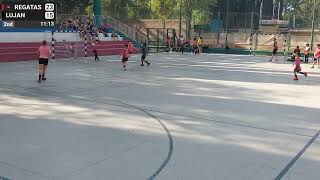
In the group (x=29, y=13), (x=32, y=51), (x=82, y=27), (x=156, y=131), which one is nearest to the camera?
(x=156, y=131)

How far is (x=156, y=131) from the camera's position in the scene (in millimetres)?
8664

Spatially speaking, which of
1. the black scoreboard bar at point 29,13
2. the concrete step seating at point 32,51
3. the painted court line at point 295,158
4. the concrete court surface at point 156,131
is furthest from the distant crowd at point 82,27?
the painted court line at point 295,158

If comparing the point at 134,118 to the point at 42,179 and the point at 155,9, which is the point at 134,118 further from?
the point at 155,9

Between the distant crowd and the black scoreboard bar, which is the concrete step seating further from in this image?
the black scoreboard bar

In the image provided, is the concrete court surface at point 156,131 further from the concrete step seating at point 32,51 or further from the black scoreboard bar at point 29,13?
the concrete step seating at point 32,51

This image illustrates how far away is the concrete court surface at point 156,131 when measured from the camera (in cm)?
636

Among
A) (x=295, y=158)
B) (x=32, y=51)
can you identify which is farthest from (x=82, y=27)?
(x=295, y=158)

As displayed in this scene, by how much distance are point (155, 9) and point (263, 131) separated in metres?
40.6

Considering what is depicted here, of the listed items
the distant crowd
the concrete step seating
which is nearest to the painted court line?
the concrete step seating

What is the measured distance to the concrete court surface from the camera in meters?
6.36

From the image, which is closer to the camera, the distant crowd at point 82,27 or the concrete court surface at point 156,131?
the concrete court surface at point 156,131

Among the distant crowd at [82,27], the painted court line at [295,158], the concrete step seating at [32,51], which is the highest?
the distant crowd at [82,27]

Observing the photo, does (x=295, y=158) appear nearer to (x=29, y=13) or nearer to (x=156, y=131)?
(x=156, y=131)

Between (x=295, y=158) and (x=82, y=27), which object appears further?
(x=82, y=27)
